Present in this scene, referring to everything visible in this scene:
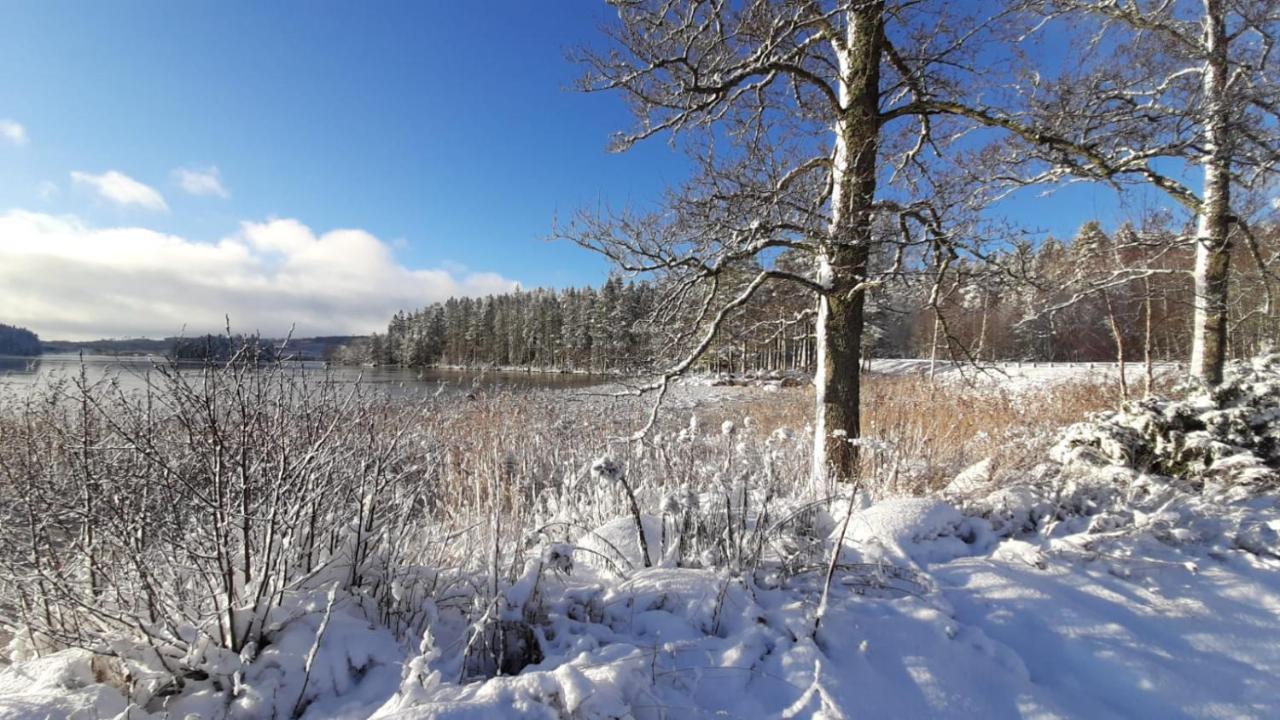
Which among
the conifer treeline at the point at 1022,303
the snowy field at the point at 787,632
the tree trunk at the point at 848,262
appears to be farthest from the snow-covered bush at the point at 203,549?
the tree trunk at the point at 848,262

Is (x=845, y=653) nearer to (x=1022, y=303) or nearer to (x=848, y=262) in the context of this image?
(x=848, y=262)

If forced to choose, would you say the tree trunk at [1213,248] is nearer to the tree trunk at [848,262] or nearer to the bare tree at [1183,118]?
the bare tree at [1183,118]

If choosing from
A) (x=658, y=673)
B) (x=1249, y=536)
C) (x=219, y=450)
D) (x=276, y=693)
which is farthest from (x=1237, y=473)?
(x=219, y=450)

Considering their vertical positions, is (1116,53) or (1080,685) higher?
(1116,53)

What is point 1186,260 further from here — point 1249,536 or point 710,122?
point 710,122

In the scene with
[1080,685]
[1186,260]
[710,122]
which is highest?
[710,122]

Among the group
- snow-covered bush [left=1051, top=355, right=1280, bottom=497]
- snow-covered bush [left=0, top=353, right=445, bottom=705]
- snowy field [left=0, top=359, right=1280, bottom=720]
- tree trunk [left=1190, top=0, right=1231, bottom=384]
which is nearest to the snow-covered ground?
snowy field [left=0, top=359, right=1280, bottom=720]

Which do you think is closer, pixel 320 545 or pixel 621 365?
pixel 320 545

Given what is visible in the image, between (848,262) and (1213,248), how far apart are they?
5249mm

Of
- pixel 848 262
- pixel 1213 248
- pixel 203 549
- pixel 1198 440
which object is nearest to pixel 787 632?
pixel 203 549

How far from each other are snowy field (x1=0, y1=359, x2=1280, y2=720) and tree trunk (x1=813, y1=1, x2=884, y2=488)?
158cm

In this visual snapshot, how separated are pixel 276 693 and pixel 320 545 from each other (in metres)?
0.68

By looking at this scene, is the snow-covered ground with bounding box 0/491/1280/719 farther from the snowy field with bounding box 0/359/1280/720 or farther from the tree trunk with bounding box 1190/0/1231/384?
the tree trunk with bounding box 1190/0/1231/384

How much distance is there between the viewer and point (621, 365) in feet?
17.0
